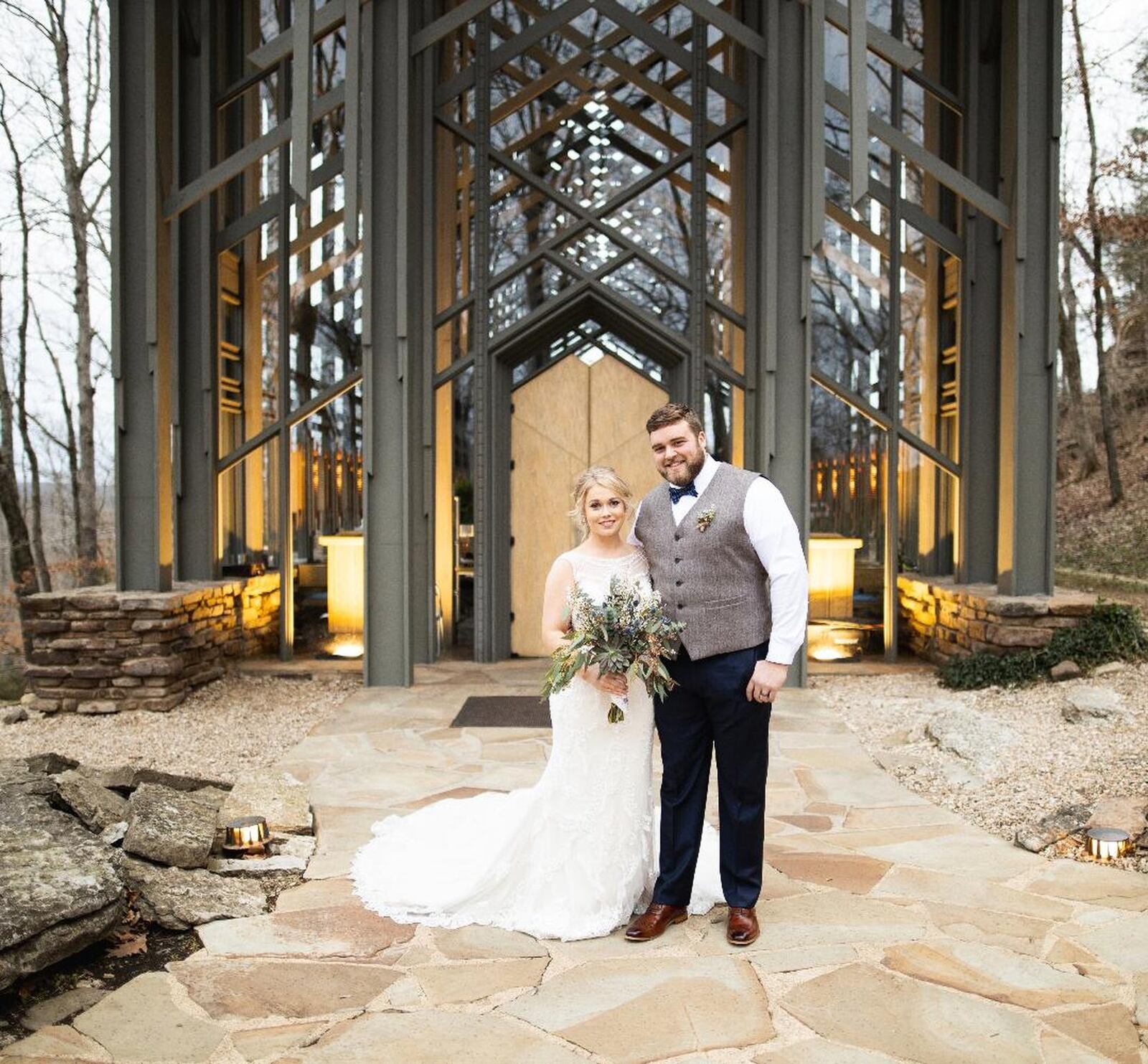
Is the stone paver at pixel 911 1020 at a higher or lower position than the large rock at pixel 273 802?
lower

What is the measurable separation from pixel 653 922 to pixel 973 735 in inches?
129

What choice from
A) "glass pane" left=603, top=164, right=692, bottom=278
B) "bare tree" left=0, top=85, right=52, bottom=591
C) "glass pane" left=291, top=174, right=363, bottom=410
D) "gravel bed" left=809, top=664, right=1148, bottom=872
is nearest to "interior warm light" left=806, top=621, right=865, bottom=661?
"gravel bed" left=809, top=664, right=1148, bottom=872

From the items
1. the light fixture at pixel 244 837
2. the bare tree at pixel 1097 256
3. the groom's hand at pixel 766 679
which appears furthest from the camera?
the bare tree at pixel 1097 256

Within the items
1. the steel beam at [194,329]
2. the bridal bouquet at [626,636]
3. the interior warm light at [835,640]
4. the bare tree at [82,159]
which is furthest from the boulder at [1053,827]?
the bare tree at [82,159]

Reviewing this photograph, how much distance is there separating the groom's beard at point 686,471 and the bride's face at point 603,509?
23 cm

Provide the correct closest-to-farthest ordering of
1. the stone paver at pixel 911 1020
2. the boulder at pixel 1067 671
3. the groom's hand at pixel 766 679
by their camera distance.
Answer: the stone paver at pixel 911 1020 → the groom's hand at pixel 766 679 → the boulder at pixel 1067 671

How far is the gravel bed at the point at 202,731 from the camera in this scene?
638cm

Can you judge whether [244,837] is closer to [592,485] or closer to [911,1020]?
[592,485]

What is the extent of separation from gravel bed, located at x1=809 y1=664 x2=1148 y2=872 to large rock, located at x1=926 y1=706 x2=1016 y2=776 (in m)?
0.04

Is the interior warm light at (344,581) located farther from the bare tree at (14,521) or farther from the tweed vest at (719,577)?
the bare tree at (14,521)

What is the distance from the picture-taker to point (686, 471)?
12.0 feet

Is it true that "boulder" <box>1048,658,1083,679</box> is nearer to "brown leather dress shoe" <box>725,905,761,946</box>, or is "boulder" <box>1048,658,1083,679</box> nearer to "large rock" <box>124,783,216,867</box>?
"brown leather dress shoe" <box>725,905,761,946</box>

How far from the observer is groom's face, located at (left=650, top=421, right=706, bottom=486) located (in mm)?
3654

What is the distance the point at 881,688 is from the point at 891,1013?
5.16 m
